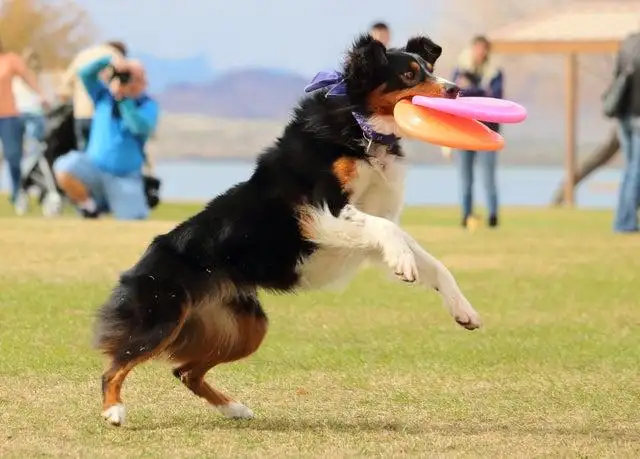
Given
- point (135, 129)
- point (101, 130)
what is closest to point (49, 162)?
point (101, 130)

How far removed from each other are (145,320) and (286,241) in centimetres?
68

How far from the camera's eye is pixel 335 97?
607 centimetres

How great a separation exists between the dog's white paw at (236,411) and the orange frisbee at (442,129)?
55.3 inches

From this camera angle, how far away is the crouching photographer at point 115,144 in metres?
16.2

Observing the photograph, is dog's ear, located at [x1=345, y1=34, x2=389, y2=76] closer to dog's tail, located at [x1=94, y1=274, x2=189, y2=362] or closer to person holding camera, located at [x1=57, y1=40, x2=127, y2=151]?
dog's tail, located at [x1=94, y1=274, x2=189, y2=362]

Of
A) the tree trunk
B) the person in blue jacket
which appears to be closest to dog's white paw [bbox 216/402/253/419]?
the person in blue jacket

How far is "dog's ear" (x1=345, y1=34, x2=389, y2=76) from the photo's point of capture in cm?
603

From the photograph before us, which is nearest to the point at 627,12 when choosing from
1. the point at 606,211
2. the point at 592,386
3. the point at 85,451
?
the point at 606,211

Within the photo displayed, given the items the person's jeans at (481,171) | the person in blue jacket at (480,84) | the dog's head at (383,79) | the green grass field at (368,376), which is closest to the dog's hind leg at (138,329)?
the green grass field at (368,376)

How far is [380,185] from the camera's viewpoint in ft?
19.7

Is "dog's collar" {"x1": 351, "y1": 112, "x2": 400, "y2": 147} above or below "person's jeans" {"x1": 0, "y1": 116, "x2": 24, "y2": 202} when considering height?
above

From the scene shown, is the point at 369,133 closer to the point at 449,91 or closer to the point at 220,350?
the point at 449,91

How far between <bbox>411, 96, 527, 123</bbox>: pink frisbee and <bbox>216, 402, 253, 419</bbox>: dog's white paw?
5.07ft

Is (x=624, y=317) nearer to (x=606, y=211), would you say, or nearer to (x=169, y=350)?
(x=169, y=350)
